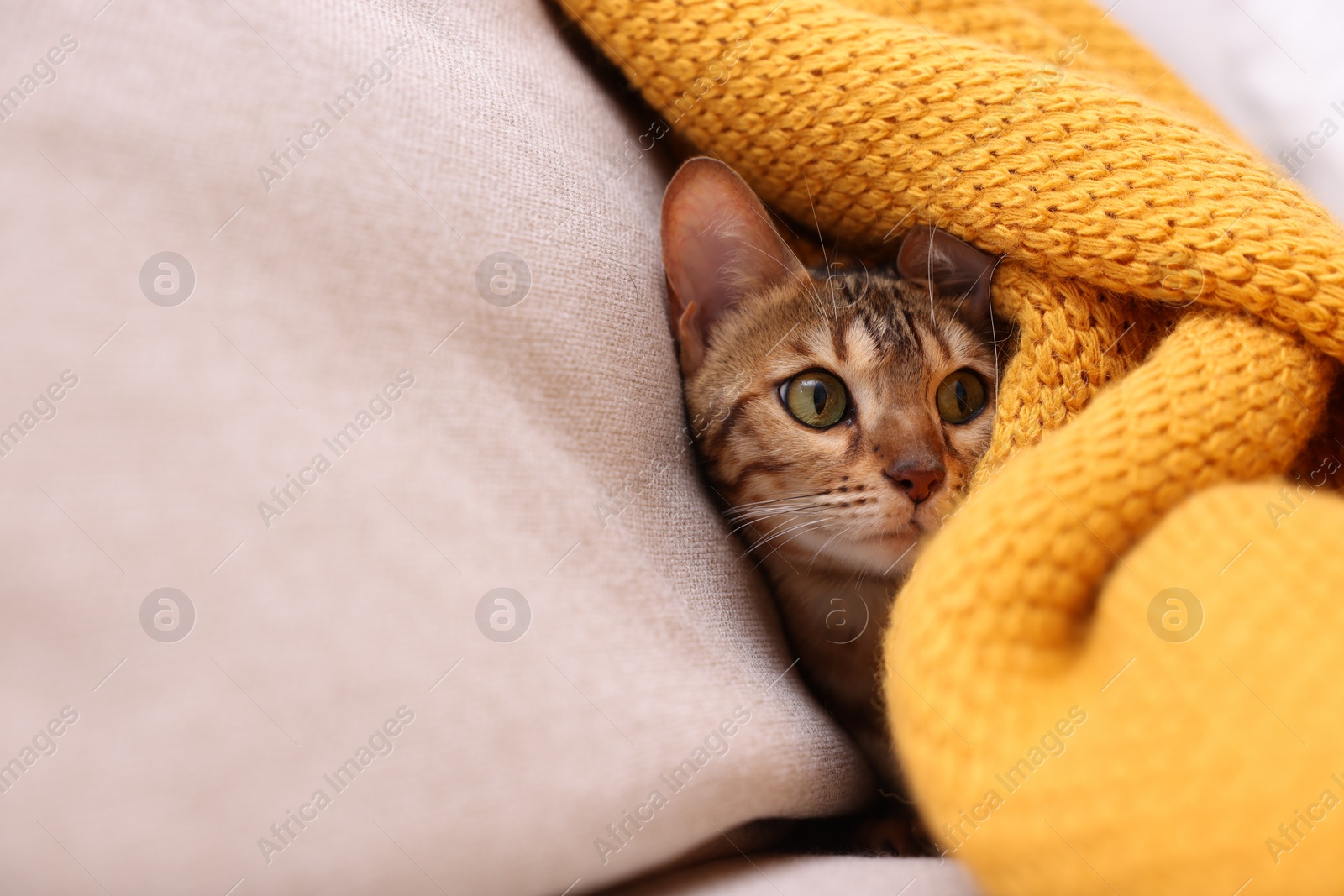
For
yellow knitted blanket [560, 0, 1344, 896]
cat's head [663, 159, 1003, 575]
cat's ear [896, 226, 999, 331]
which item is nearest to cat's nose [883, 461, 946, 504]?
cat's head [663, 159, 1003, 575]

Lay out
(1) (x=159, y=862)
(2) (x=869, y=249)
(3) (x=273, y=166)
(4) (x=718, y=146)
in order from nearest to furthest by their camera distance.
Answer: (1) (x=159, y=862)
(3) (x=273, y=166)
(4) (x=718, y=146)
(2) (x=869, y=249)

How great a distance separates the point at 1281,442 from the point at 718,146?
2.48 feet

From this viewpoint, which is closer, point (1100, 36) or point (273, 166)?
point (273, 166)

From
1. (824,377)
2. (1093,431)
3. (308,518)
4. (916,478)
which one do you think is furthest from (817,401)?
(308,518)

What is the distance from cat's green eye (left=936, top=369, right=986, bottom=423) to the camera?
1.12 m

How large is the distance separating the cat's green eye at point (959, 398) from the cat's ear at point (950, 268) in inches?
3.2

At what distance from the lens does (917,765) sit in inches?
24.7

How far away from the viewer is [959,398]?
112 cm

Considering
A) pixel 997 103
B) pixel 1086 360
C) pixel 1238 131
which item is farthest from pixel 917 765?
pixel 1238 131

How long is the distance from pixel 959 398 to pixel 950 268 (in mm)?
183

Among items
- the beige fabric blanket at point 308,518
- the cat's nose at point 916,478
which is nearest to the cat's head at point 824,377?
Result: the cat's nose at point 916,478

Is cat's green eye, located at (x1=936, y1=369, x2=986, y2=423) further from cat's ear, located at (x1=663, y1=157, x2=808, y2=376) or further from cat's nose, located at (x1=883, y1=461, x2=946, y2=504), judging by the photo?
cat's ear, located at (x1=663, y1=157, x2=808, y2=376)

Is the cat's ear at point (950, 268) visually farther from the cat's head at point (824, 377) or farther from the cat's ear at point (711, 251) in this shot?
the cat's ear at point (711, 251)

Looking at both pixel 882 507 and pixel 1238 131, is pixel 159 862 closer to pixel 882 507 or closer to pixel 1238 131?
pixel 882 507
